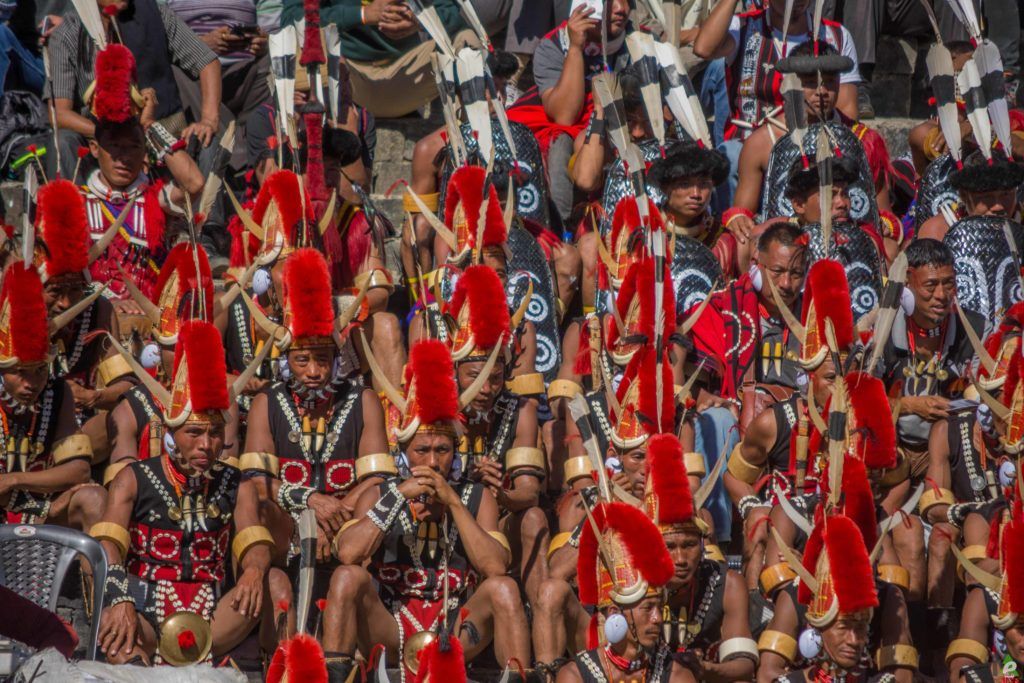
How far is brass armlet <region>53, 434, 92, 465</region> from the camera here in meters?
7.75

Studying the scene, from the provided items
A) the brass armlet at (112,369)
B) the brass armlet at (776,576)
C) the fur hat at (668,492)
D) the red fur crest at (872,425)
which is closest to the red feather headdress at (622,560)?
the fur hat at (668,492)

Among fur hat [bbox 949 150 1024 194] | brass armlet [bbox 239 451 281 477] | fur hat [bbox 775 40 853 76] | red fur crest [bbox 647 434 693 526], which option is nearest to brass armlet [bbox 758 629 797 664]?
red fur crest [bbox 647 434 693 526]

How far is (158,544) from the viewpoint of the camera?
7434 mm

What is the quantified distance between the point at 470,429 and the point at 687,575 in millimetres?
1264

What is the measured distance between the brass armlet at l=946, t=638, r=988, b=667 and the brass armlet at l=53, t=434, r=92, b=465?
342 cm

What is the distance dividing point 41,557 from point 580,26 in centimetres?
442

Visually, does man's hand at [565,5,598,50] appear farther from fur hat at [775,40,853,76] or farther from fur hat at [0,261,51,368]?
fur hat at [0,261,51,368]

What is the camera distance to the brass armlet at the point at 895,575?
7.71 metres

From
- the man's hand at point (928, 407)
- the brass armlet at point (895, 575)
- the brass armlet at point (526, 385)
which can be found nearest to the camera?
the brass armlet at point (895, 575)

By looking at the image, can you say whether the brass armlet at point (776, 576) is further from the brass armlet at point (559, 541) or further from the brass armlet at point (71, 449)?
the brass armlet at point (71, 449)

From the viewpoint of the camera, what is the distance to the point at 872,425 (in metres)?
7.83

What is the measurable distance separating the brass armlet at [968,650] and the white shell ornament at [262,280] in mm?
3142

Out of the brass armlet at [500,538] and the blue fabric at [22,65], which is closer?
the brass armlet at [500,538]

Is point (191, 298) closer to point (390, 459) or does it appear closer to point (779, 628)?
point (390, 459)
